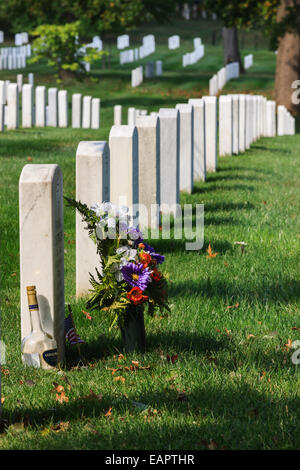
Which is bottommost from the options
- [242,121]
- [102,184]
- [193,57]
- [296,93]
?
[102,184]

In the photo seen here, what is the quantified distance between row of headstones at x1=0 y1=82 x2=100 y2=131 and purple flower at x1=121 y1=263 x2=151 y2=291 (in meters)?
13.1

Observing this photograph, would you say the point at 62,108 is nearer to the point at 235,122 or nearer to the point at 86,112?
the point at 86,112

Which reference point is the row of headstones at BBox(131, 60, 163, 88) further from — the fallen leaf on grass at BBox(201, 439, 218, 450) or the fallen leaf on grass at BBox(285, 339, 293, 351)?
Answer: the fallen leaf on grass at BBox(201, 439, 218, 450)

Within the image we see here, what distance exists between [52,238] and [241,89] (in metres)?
31.5

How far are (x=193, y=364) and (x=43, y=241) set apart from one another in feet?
3.17

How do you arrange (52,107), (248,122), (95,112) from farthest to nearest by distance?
(95,112) < (52,107) < (248,122)

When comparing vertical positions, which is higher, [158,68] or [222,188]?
[158,68]

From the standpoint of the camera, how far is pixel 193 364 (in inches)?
146

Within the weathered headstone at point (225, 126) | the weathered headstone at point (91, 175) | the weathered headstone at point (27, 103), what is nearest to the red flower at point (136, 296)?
the weathered headstone at point (91, 175)

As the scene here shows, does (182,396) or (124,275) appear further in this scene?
(124,275)

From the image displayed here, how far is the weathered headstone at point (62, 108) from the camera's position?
20.4 metres

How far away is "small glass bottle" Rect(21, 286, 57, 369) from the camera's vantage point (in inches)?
143

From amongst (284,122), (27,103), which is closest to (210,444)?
(27,103)
